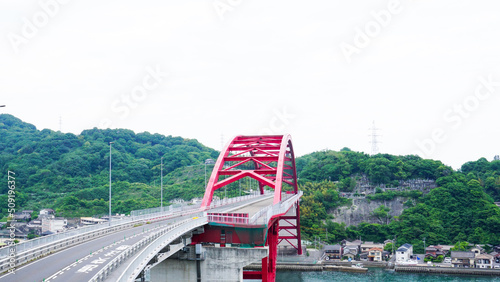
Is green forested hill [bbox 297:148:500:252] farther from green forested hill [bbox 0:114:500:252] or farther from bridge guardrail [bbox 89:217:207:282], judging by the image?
bridge guardrail [bbox 89:217:207:282]

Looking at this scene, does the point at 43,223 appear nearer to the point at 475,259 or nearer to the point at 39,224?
the point at 39,224

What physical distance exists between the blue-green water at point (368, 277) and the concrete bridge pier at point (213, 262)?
2817 centimetres

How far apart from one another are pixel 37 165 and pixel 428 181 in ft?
234

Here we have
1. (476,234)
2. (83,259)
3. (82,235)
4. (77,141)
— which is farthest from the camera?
(77,141)

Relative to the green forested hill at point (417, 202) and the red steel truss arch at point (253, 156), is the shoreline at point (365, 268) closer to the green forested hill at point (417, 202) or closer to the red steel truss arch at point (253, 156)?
the green forested hill at point (417, 202)

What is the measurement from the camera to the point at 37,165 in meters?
85.1

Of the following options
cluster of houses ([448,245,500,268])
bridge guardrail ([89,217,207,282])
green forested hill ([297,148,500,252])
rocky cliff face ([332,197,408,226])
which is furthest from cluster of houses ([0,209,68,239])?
cluster of houses ([448,245,500,268])

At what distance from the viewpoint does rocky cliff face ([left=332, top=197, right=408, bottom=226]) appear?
8044 cm

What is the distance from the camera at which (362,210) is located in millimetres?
81688

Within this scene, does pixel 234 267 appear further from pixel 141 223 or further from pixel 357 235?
pixel 357 235

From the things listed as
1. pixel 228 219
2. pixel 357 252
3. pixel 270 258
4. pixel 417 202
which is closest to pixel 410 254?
pixel 357 252

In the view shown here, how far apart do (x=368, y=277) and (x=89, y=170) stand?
56.9 meters

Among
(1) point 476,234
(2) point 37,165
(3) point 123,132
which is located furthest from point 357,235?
(3) point 123,132

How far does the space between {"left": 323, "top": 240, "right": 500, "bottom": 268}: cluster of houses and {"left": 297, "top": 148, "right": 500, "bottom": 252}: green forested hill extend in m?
3.46
